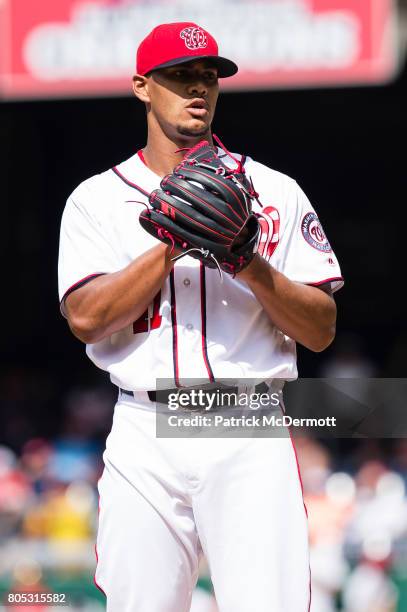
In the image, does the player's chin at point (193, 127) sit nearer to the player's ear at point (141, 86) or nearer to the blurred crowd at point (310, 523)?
the player's ear at point (141, 86)

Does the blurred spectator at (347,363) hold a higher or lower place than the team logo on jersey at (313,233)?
lower

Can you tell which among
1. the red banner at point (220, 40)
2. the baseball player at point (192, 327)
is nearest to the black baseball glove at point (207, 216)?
the baseball player at point (192, 327)

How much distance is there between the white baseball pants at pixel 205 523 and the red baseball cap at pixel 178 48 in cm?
72

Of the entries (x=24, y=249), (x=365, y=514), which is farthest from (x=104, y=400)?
(x=365, y=514)

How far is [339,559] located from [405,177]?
644 centimetres

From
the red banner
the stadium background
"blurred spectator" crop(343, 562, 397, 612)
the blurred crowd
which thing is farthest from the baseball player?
the stadium background

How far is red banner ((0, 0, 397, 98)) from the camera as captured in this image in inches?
228

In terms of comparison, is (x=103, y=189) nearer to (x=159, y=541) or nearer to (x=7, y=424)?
(x=159, y=541)

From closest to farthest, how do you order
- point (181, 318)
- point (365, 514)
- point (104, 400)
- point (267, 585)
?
point (267, 585) < point (181, 318) < point (365, 514) < point (104, 400)

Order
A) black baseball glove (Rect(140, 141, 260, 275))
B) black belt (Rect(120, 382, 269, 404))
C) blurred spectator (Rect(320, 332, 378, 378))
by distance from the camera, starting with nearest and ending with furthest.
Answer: black baseball glove (Rect(140, 141, 260, 275)) < black belt (Rect(120, 382, 269, 404)) < blurred spectator (Rect(320, 332, 378, 378))

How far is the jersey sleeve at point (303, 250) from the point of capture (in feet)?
7.02

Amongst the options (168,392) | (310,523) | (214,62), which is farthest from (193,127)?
(310,523)

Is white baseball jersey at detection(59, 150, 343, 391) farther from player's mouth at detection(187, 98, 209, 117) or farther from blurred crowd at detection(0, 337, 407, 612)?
blurred crowd at detection(0, 337, 407, 612)

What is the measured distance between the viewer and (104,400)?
770cm
